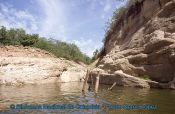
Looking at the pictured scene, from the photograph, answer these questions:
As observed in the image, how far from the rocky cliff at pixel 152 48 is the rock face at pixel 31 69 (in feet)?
29.6

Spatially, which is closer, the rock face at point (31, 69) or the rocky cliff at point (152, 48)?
the rocky cliff at point (152, 48)

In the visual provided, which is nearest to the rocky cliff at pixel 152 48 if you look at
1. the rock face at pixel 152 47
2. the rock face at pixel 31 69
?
the rock face at pixel 152 47

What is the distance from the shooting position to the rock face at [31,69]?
36656mm

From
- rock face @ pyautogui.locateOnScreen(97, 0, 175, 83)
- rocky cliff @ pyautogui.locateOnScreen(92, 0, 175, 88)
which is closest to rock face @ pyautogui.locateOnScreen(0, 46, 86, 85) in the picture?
rock face @ pyautogui.locateOnScreen(97, 0, 175, 83)

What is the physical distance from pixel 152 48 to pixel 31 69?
1894cm

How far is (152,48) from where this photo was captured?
2819 centimetres

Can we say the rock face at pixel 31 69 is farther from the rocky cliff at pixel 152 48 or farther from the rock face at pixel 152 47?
the rocky cliff at pixel 152 48

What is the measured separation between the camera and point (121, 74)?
93.9ft

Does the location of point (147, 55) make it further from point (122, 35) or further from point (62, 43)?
point (62, 43)

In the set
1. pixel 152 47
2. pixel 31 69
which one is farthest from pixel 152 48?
pixel 31 69

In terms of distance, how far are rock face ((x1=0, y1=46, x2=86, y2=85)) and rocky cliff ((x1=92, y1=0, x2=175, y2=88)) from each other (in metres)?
9.01

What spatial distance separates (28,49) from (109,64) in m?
17.7

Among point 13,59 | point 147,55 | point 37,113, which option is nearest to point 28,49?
point 13,59

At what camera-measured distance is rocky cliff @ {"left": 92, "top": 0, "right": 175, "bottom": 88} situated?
1036 inches
